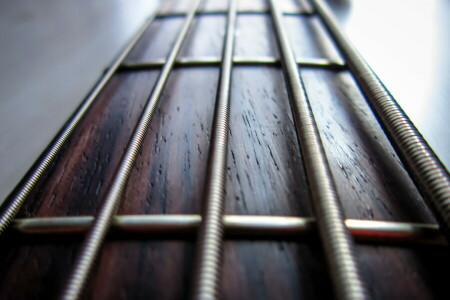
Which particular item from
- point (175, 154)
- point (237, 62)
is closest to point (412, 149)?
point (175, 154)

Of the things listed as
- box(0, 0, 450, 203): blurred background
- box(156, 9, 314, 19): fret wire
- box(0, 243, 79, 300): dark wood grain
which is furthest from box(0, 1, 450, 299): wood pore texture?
box(156, 9, 314, 19): fret wire

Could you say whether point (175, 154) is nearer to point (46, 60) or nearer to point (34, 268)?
point (34, 268)

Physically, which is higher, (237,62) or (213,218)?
(237,62)

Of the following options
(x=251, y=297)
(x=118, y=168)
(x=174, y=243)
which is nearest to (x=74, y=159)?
(x=118, y=168)

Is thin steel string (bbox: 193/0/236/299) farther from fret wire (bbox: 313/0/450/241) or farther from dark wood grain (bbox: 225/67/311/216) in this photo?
fret wire (bbox: 313/0/450/241)

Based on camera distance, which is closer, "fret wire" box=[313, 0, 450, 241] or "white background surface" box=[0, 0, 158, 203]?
"fret wire" box=[313, 0, 450, 241]

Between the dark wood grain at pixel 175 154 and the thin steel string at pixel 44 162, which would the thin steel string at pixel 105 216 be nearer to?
the dark wood grain at pixel 175 154
